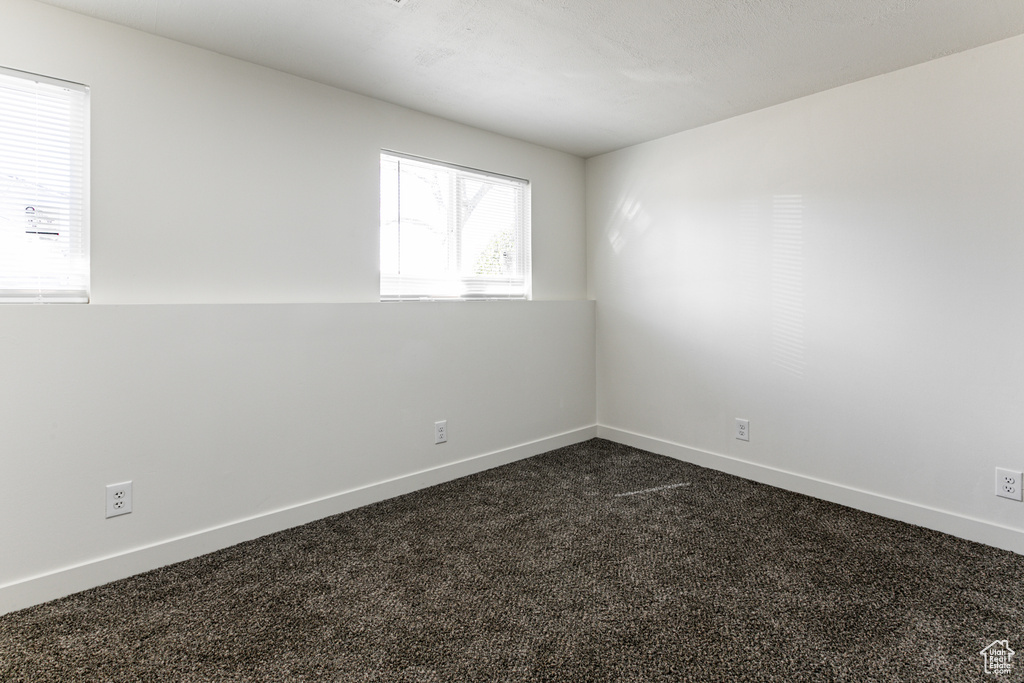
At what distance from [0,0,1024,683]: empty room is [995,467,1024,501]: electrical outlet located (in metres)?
0.02

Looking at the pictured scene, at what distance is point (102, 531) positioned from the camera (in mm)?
2076

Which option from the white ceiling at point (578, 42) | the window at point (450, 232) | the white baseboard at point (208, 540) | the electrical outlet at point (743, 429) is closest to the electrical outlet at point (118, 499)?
the white baseboard at point (208, 540)

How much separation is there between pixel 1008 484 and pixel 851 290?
3.71ft

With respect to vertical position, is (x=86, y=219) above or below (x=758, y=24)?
below

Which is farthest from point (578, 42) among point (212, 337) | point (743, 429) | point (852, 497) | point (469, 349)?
point (852, 497)

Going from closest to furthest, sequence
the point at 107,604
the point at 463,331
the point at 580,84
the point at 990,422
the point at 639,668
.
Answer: the point at 639,668 < the point at 107,604 < the point at 990,422 < the point at 580,84 < the point at 463,331

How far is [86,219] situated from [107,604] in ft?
5.09

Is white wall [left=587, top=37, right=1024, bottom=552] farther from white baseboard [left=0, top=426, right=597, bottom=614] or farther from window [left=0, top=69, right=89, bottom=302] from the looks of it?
window [left=0, top=69, right=89, bottom=302]

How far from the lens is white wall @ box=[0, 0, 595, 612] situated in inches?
78.0

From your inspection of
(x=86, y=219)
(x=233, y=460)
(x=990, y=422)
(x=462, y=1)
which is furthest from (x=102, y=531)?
(x=990, y=422)

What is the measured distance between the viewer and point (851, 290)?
9.12 feet

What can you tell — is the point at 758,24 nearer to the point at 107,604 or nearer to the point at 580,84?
the point at 580,84

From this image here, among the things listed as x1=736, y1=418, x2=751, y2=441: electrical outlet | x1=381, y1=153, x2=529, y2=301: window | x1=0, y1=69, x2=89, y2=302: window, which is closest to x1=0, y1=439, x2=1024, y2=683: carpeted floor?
x1=736, y1=418, x2=751, y2=441: electrical outlet

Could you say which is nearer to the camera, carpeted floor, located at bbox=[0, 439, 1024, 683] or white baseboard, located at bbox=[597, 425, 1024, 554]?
carpeted floor, located at bbox=[0, 439, 1024, 683]
